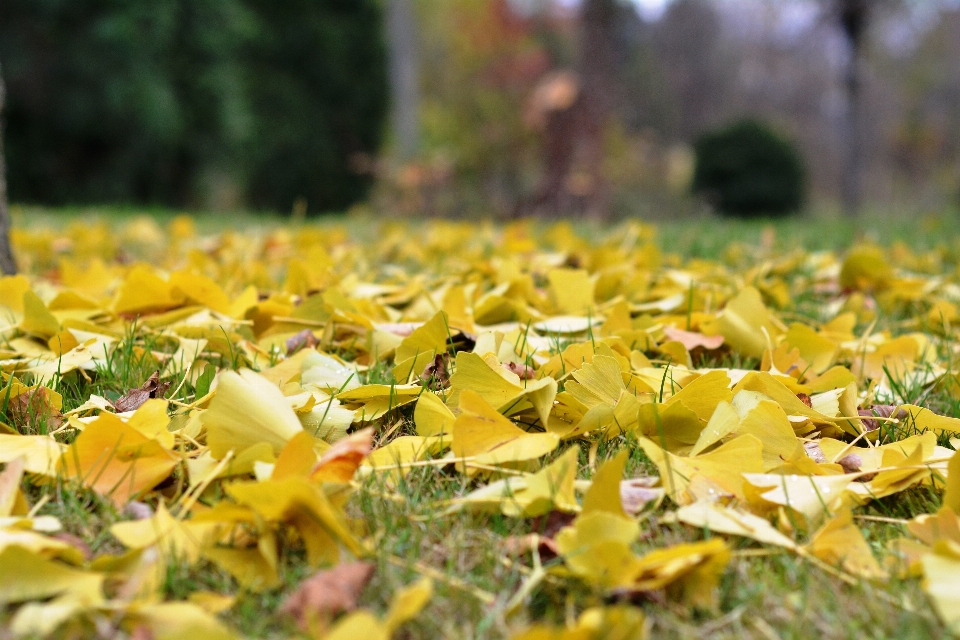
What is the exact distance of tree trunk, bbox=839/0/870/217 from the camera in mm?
10336

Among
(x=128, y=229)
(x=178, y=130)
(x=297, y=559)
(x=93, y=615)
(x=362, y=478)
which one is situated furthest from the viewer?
(x=178, y=130)

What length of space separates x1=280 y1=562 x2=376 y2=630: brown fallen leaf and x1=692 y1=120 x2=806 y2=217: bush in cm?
1048

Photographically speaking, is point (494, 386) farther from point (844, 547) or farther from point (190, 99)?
point (190, 99)

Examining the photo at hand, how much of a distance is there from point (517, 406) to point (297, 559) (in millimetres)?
402

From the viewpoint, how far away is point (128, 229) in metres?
3.89

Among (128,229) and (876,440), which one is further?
(128,229)

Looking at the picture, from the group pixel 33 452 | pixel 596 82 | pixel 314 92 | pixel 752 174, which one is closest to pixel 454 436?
pixel 33 452

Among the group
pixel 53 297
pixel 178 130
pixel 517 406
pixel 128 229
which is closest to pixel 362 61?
pixel 178 130

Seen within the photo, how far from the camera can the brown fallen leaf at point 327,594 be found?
2.34ft

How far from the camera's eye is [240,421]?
3.12 feet

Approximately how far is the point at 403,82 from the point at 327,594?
14648mm

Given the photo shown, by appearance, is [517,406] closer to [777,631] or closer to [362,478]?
[362,478]

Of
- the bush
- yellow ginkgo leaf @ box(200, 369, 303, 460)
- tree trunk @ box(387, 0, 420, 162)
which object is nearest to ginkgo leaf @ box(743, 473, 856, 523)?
yellow ginkgo leaf @ box(200, 369, 303, 460)

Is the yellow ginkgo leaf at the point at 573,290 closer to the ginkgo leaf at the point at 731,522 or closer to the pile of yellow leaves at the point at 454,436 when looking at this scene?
the pile of yellow leaves at the point at 454,436
